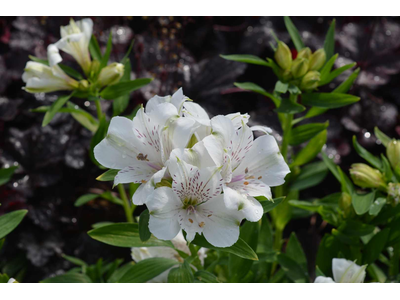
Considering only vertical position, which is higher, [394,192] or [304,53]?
[304,53]

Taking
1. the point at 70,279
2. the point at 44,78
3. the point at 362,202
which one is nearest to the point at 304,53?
the point at 362,202

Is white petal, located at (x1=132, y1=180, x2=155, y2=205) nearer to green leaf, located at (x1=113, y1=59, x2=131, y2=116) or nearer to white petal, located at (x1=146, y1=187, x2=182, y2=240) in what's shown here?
white petal, located at (x1=146, y1=187, x2=182, y2=240)

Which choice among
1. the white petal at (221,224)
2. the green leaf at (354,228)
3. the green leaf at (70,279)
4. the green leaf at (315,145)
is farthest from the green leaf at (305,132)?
the green leaf at (70,279)

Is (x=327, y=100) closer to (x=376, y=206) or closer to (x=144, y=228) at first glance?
(x=376, y=206)

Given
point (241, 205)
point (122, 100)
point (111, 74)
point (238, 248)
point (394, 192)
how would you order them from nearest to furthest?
point (241, 205)
point (238, 248)
point (394, 192)
point (111, 74)
point (122, 100)

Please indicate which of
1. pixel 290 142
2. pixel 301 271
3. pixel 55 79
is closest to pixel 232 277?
pixel 301 271

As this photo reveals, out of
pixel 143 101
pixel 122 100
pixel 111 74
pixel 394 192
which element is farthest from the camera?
pixel 143 101

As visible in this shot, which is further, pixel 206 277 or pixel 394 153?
pixel 394 153

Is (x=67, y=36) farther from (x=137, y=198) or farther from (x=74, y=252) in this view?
(x=74, y=252)
